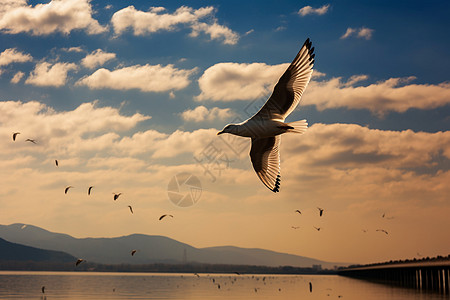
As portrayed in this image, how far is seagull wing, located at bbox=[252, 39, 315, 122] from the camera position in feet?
47.5

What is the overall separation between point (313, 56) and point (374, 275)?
12316cm

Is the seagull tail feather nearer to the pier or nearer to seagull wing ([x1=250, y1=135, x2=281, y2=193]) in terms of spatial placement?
seagull wing ([x1=250, y1=135, x2=281, y2=193])

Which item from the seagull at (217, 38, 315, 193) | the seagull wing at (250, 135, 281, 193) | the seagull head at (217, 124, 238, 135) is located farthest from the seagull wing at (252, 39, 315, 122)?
the seagull wing at (250, 135, 281, 193)

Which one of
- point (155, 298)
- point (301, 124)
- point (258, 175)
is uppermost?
point (301, 124)

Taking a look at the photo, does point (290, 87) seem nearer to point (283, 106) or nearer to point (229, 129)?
point (283, 106)

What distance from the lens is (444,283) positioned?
74625 mm

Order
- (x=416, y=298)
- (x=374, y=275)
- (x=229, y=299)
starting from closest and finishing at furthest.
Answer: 1. (x=416, y=298)
2. (x=229, y=299)
3. (x=374, y=275)

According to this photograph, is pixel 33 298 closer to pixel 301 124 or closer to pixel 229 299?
pixel 229 299

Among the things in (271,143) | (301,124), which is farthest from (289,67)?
(271,143)

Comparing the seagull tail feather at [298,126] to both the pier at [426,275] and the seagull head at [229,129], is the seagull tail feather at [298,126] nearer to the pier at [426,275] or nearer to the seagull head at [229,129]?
the seagull head at [229,129]

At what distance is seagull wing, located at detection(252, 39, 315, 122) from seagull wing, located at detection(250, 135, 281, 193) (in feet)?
4.89

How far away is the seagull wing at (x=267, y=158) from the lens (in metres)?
16.2

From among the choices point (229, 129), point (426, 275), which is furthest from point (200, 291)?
point (229, 129)

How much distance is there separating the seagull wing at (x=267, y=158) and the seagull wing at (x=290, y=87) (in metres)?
1.49
